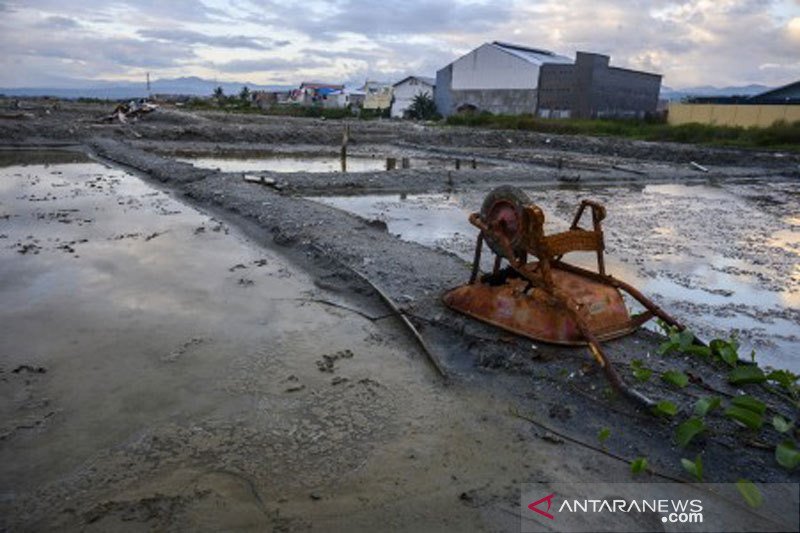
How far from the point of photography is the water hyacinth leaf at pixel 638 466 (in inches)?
150

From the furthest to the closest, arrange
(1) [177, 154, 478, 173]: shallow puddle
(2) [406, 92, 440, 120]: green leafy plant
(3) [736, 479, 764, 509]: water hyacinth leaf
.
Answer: (2) [406, 92, 440, 120]: green leafy plant → (1) [177, 154, 478, 173]: shallow puddle → (3) [736, 479, 764, 509]: water hyacinth leaf

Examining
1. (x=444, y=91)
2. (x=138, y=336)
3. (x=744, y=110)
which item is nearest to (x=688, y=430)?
(x=138, y=336)

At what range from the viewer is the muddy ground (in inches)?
143

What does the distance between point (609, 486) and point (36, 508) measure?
3.74m

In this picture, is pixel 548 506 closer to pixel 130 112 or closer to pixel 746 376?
pixel 746 376

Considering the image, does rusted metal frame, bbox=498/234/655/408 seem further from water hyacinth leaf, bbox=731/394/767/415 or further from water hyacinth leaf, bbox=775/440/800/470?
water hyacinth leaf, bbox=775/440/800/470

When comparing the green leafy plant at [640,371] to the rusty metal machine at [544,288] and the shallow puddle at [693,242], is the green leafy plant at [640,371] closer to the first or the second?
the rusty metal machine at [544,288]

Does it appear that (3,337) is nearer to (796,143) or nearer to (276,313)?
(276,313)

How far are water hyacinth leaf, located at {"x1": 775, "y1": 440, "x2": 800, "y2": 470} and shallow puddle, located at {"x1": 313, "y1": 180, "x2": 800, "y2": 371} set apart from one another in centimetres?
276

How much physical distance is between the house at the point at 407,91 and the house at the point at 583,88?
18.1m

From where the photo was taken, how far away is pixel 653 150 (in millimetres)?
32500

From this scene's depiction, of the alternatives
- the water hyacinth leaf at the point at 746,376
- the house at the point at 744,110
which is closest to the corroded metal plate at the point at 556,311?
the water hyacinth leaf at the point at 746,376

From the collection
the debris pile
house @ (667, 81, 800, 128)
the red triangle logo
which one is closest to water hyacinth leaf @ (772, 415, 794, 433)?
the red triangle logo

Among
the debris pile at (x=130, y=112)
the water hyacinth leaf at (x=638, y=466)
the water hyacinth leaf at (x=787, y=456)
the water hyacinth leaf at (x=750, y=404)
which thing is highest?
the debris pile at (x=130, y=112)
